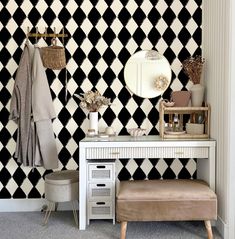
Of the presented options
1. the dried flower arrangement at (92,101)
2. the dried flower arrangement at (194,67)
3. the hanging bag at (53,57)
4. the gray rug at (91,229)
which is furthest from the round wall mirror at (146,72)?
the gray rug at (91,229)

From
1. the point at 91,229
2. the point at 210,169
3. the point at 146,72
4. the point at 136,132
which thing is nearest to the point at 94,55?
the point at 146,72

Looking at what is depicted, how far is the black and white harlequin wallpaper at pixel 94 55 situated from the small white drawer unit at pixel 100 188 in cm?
53

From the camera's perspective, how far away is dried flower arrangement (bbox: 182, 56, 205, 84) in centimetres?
335

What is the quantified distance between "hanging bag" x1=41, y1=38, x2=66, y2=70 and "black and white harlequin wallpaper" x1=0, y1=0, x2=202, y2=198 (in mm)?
122

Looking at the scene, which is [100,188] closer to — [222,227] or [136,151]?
[136,151]

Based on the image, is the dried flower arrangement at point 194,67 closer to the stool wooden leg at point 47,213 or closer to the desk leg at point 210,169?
the desk leg at point 210,169

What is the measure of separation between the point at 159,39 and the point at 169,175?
1.51 meters

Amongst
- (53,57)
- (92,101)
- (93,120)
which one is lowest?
(93,120)

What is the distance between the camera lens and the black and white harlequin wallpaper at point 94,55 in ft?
11.7

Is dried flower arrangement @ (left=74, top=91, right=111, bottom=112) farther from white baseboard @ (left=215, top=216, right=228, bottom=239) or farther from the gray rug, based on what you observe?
white baseboard @ (left=215, top=216, right=228, bottom=239)

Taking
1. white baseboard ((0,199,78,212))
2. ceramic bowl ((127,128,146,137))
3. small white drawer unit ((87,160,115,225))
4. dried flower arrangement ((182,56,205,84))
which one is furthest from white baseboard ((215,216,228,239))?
white baseboard ((0,199,78,212))

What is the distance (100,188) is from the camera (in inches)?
121

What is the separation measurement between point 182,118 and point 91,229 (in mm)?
1518

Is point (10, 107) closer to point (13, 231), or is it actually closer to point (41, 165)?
point (41, 165)
